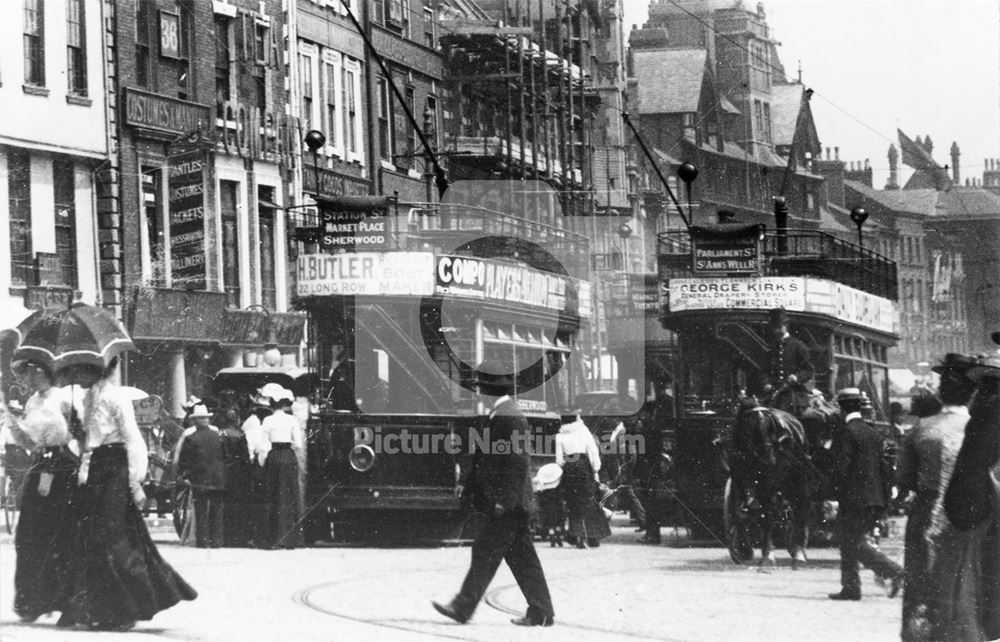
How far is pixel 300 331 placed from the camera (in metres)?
15.0

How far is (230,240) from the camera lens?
13.9m

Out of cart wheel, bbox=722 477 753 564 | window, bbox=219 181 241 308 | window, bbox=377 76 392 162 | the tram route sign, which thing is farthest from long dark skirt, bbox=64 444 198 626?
the tram route sign

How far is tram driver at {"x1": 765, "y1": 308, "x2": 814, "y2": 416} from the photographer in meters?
16.3

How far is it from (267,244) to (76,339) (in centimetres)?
328

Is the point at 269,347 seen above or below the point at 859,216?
below

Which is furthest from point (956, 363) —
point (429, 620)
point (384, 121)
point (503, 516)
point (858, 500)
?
point (384, 121)

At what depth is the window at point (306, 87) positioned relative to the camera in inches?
571

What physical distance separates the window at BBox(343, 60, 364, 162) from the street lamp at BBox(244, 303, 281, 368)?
5.14ft

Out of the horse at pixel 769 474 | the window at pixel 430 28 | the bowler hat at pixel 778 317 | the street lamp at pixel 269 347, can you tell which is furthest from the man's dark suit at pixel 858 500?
the window at pixel 430 28

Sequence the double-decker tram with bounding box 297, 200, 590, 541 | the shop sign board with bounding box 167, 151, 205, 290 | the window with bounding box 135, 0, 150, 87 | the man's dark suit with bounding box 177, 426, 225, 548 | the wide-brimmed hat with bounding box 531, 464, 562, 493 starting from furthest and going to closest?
the wide-brimmed hat with bounding box 531, 464, 562, 493
the man's dark suit with bounding box 177, 426, 225, 548
the double-decker tram with bounding box 297, 200, 590, 541
the window with bounding box 135, 0, 150, 87
the shop sign board with bounding box 167, 151, 205, 290

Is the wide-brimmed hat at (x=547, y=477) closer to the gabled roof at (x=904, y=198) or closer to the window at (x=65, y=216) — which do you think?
the gabled roof at (x=904, y=198)

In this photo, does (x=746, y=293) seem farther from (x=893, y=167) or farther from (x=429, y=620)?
(x=429, y=620)

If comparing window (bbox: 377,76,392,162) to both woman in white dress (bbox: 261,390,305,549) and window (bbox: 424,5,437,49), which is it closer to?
window (bbox: 424,5,437,49)

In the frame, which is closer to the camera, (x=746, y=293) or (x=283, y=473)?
(x=283, y=473)
